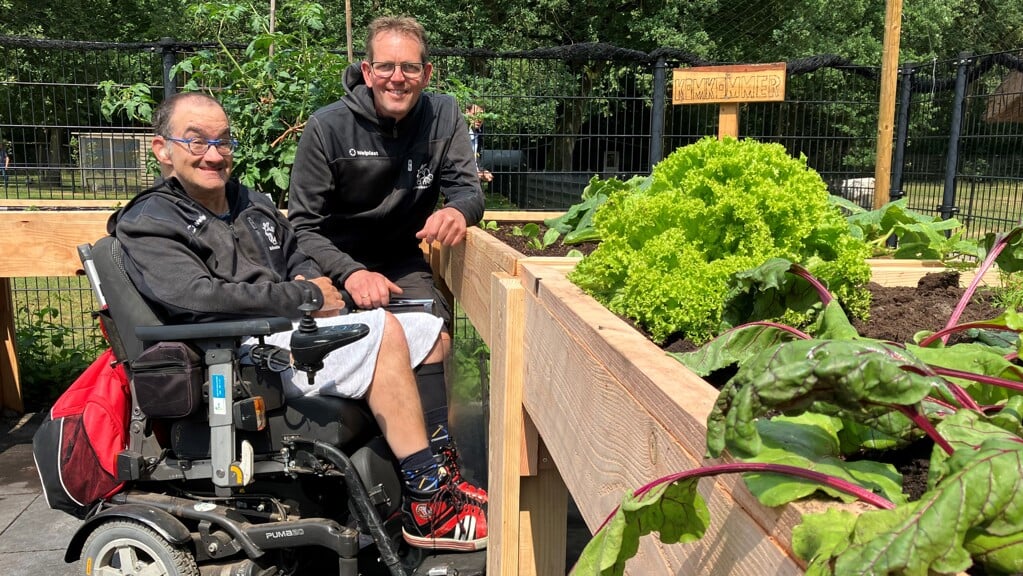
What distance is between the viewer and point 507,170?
6.29 metres

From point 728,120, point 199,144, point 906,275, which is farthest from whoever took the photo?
point 728,120

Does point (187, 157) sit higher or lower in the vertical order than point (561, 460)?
higher

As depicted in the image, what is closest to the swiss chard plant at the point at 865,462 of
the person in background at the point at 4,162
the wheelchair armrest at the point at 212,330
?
the wheelchair armrest at the point at 212,330

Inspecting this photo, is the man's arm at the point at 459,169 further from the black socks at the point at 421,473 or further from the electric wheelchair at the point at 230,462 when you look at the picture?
the black socks at the point at 421,473

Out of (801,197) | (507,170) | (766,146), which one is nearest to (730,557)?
(801,197)

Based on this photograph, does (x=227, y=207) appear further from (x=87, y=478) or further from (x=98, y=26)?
(x=98, y=26)

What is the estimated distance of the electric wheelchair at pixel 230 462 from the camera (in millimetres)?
2805

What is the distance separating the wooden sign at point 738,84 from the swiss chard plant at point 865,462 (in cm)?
297

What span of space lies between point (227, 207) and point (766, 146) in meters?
2.29

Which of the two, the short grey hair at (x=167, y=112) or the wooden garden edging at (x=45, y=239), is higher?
the short grey hair at (x=167, y=112)

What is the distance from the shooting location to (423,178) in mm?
3621

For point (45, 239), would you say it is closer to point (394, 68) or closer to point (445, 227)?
point (394, 68)

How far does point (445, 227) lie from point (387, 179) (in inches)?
24.4

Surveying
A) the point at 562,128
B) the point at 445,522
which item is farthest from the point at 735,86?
the point at 562,128
